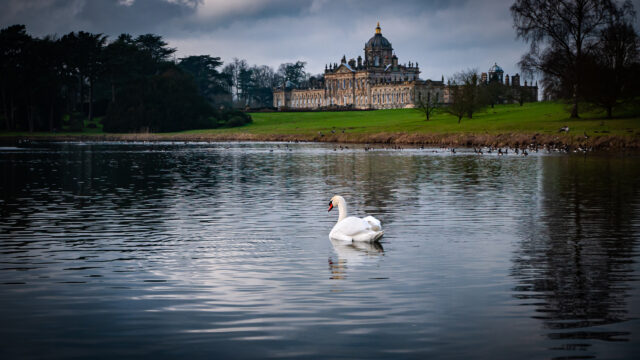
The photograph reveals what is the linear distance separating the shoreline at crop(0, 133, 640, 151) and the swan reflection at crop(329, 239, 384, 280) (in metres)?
50.2

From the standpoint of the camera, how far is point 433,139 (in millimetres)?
88188

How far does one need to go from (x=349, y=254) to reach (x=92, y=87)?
437 ft

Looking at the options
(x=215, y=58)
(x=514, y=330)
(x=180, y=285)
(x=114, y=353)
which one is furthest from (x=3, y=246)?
(x=215, y=58)

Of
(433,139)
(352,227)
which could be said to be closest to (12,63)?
(433,139)

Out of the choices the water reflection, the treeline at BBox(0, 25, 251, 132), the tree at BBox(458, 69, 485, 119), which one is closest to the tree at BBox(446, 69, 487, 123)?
the tree at BBox(458, 69, 485, 119)

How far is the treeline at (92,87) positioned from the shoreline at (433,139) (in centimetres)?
797

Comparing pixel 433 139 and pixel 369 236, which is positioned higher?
pixel 433 139

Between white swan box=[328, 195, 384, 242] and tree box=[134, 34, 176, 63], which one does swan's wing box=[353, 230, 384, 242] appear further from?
tree box=[134, 34, 176, 63]

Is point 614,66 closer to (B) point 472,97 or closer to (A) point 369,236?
(B) point 472,97

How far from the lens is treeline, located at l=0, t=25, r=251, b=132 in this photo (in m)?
122

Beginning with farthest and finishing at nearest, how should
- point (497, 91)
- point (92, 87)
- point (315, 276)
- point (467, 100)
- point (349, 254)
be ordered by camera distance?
point (497, 91) → point (92, 87) → point (467, 100) → point (349, 254) → point (315, 276)

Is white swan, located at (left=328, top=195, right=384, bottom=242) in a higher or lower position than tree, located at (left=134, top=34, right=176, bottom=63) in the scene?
lower

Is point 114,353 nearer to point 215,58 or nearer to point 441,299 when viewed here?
point 441,299

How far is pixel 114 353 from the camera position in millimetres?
9812
